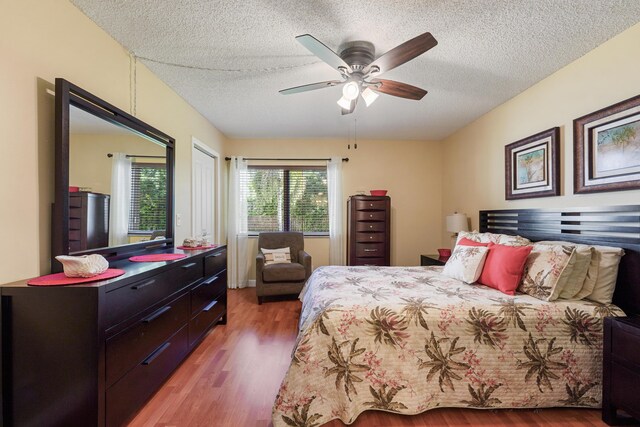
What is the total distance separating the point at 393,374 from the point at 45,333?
70.7 inches

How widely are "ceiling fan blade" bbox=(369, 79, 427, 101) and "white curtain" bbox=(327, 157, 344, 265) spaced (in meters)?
2.35

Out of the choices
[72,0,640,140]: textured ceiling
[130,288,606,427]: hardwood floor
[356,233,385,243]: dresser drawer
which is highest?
[72,0,640,140]: textured ceiling

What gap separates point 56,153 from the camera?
1554 millimetres

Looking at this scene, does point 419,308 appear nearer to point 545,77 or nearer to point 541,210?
point 541,210

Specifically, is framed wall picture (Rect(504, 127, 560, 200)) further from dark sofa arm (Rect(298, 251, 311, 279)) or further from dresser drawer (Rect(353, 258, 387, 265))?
dark sofa arm (Rect(298, 251, 311, 279))

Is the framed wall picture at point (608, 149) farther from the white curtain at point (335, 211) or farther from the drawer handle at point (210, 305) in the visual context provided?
the drawer handle at point (210, 305)

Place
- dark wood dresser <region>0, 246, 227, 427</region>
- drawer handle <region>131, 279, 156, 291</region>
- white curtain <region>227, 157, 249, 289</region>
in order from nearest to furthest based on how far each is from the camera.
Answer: dark wood dresser <region>0, 246, 227, 427</region>
drawer handle <region>131, 279, 156, 291</region>
white curtain <region>227, 157, 249, 289</region>

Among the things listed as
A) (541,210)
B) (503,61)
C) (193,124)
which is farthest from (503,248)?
(193,124)

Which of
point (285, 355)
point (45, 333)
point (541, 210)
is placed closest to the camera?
point (45, 333)

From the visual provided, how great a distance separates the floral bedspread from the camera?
1.70 metres

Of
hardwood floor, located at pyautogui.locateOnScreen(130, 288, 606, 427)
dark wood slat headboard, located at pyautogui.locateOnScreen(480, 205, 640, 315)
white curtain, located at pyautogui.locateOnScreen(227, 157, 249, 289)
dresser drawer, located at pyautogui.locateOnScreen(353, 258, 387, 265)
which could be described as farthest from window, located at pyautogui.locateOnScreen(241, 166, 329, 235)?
dark wood slat headboard, located at pyautogui.locateOnScreen(480, 205, 640, 315)

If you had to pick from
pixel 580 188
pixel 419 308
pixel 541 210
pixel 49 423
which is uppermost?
pixel 580 188

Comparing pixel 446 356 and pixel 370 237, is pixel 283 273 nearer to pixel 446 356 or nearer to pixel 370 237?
pixel 370 237

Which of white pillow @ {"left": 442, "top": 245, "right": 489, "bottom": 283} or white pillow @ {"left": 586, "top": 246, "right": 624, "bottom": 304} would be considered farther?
white pillow @ {"left": 442, "top": 245, "right": 489, "bottom": 283}
